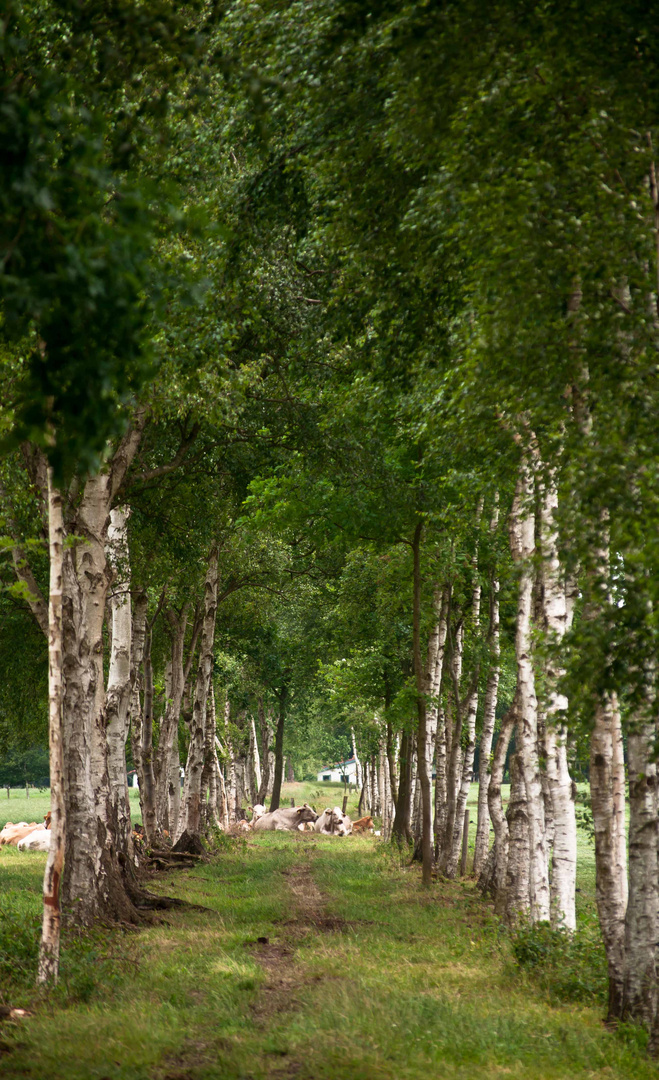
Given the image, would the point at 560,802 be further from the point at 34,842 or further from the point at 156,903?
the point at 34,842

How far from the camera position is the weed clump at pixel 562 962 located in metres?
11.0

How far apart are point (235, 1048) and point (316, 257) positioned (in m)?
10.1

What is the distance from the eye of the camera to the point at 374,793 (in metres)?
61.5

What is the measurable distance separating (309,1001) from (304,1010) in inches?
15.3

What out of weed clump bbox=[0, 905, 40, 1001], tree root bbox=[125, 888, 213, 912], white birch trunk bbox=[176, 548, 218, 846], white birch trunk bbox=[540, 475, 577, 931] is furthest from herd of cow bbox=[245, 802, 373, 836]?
weed clump bbox=[0, 905, 40, 1001]

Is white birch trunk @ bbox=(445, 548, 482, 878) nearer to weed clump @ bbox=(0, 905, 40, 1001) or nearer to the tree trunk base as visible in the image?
the tree trunk base

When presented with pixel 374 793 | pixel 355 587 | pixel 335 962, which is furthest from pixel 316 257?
pixel 374 793

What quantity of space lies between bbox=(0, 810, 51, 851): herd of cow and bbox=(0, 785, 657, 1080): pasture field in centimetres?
1723

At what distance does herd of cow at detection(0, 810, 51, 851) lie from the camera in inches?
1315

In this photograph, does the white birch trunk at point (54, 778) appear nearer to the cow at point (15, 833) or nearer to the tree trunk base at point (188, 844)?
the tree trunk base at point (188, 844)

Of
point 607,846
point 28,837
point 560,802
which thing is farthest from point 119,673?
point 28,837

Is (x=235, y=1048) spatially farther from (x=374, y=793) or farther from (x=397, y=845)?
(x=374, y=793)

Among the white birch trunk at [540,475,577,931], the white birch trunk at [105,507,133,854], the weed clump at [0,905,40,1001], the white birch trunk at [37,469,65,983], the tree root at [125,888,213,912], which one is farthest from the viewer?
the white birch trunk at [105,507,133,854]

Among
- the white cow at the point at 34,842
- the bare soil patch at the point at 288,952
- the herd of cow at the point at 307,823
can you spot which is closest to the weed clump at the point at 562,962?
the bare soil patch at the point at 288,952
